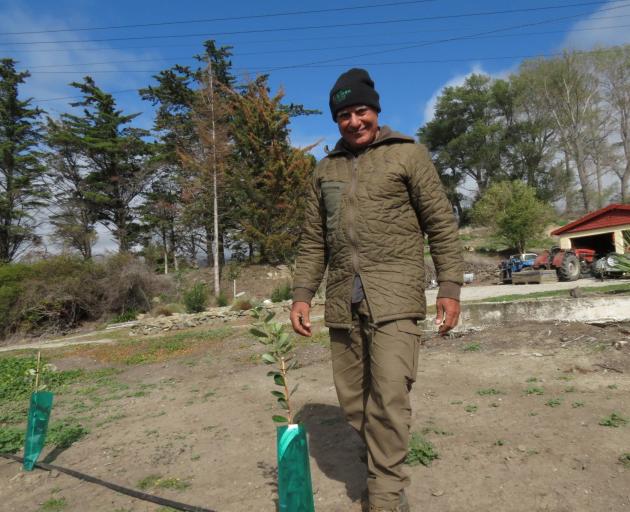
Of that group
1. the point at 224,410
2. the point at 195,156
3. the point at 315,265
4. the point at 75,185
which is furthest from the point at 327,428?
the point at 75,185

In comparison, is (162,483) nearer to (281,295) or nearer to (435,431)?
(435,431)

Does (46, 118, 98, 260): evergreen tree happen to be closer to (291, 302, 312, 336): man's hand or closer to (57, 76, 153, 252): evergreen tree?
(57, 76, 153, 252): evergreen tree

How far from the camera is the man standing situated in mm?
2057

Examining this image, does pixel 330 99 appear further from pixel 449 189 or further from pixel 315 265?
pixel 449 189

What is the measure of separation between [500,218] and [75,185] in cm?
2728

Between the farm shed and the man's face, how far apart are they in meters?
18.5

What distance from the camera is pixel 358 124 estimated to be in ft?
7.67

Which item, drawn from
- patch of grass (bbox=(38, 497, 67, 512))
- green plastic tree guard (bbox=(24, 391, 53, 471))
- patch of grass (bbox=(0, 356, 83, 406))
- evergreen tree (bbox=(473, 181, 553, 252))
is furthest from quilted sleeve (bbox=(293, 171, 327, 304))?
evergreen tree (bbox=(473, 181, 553, 252))

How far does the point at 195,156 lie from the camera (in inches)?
984

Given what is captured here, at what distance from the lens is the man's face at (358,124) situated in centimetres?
234

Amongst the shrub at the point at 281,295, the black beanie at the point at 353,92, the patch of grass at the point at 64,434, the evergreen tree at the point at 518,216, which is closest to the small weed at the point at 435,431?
the black beanie at the point at 353,92

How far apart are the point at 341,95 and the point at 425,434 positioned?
7.41 ft

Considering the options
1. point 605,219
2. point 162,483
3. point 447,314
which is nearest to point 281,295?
point 162,483

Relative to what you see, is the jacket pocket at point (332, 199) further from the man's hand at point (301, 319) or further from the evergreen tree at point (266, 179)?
the evergreen tree at point (266, 179)
